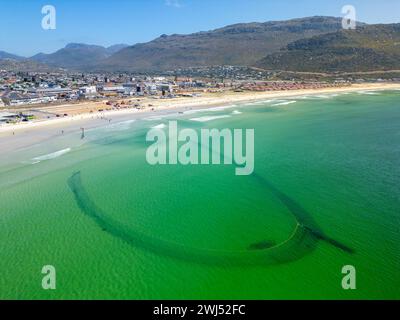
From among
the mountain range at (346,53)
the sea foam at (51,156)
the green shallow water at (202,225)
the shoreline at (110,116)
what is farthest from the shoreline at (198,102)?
the mountain range at (346,53)

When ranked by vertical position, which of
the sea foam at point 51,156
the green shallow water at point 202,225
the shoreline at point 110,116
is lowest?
the green shallow water at point 202,225

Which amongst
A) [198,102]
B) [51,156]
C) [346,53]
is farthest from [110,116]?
[346,53]

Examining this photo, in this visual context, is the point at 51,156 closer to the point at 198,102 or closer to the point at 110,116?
the point at 110,116

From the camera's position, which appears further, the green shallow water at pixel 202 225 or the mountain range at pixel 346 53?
the mountain range at pixel 346 53

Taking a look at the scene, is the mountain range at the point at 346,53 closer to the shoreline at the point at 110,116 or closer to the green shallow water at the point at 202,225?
the shoreline at the point at 110,116

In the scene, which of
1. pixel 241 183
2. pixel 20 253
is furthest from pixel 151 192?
pixel 20 253

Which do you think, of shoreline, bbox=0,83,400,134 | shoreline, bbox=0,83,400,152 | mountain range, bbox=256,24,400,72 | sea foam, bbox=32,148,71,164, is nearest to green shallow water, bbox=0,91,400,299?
sea foam, bbox=32,148,71,164
